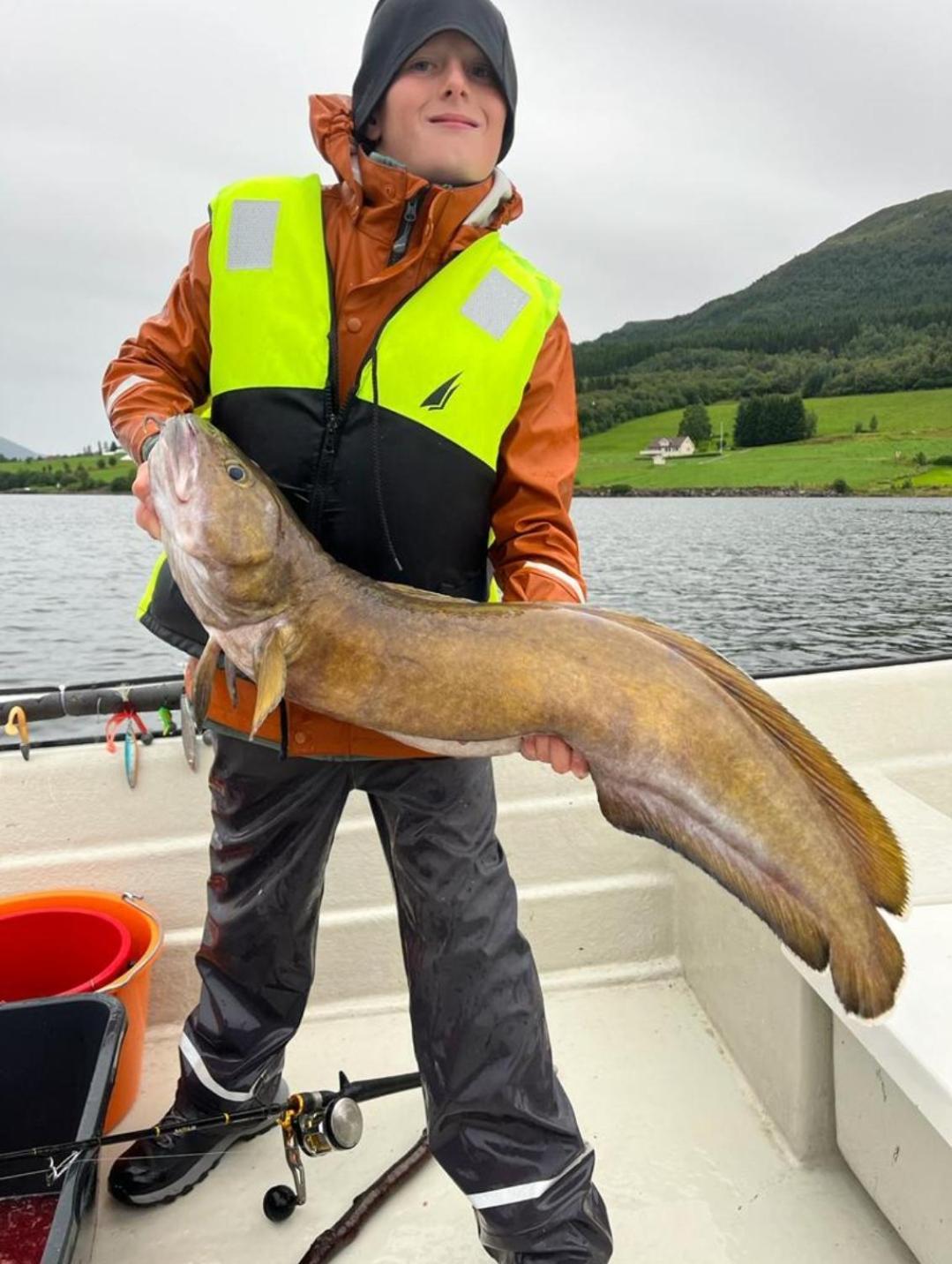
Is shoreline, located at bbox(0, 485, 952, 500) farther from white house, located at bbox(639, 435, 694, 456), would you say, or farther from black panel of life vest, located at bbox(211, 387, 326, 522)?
black panel of life vest, located at bbox(211, 387, 326, 522)

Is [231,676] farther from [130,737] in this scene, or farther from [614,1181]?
[614,1181]

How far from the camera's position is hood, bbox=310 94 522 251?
2.30m

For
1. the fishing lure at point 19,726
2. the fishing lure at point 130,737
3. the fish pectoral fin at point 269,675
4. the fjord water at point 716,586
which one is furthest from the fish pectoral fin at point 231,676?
the fjord water at point 716,586

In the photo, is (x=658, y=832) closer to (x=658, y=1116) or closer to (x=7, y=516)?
(x=658, y=1116)

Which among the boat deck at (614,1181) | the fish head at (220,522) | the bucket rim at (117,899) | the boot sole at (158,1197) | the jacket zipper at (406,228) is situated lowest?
the boat deck at (614,1181)

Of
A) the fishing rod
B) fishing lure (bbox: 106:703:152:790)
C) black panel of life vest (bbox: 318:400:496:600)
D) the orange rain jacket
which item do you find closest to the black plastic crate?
the fishing rod

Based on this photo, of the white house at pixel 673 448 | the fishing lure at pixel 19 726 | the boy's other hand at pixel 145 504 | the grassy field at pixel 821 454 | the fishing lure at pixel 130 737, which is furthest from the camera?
the white house at pixel 673 448

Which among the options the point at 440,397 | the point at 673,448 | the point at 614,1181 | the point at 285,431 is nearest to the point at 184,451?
the point at 285,431

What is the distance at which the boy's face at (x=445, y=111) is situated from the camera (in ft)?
7.74

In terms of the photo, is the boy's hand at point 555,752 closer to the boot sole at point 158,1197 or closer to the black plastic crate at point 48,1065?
the black plastic crate at point 48,1065

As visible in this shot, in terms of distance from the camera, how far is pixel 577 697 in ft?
6.53

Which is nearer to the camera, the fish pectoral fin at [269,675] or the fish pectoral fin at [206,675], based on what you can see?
the fish pectoral fin at [269,675]

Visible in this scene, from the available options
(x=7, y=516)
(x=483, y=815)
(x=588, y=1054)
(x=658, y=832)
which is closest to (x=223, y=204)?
(x=483, y=815)

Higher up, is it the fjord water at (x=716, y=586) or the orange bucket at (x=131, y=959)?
the orange bucket at (x=131, y=959)
